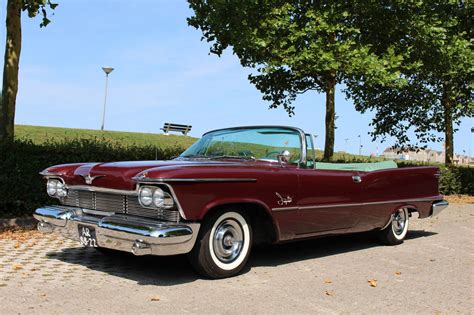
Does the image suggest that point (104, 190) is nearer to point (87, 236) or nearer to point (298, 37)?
point (87, 236)

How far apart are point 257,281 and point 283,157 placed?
58.3 inches

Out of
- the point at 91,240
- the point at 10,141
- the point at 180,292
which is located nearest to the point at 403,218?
the point at 180,292

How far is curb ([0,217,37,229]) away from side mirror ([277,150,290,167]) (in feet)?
16.1

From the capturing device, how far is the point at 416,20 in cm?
1458

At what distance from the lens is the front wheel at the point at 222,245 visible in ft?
15.2

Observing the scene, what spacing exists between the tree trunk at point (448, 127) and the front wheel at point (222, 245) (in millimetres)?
15270

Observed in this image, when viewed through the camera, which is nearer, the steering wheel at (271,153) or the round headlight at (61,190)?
the round headlight at (61,190)

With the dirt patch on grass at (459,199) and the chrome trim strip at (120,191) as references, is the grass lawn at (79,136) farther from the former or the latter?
the chrome trim strip at (120,191)

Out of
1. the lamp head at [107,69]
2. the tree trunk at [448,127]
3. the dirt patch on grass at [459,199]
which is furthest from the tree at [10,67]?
the lamp head at [107,69]

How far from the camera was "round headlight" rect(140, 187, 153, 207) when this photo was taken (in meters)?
4.41

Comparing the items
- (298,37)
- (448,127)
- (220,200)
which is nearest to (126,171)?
(220,200)

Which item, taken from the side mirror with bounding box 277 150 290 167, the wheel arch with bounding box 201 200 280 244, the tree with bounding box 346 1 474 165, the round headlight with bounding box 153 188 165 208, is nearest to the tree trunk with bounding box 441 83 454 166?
the tree with bounding box 346 1 474 165

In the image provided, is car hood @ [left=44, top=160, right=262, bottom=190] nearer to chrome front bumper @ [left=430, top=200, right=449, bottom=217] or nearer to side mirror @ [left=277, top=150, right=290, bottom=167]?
side mirror @ [left=277, top=150, right=290, bottom=167]

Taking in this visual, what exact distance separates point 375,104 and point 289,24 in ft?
23.3
